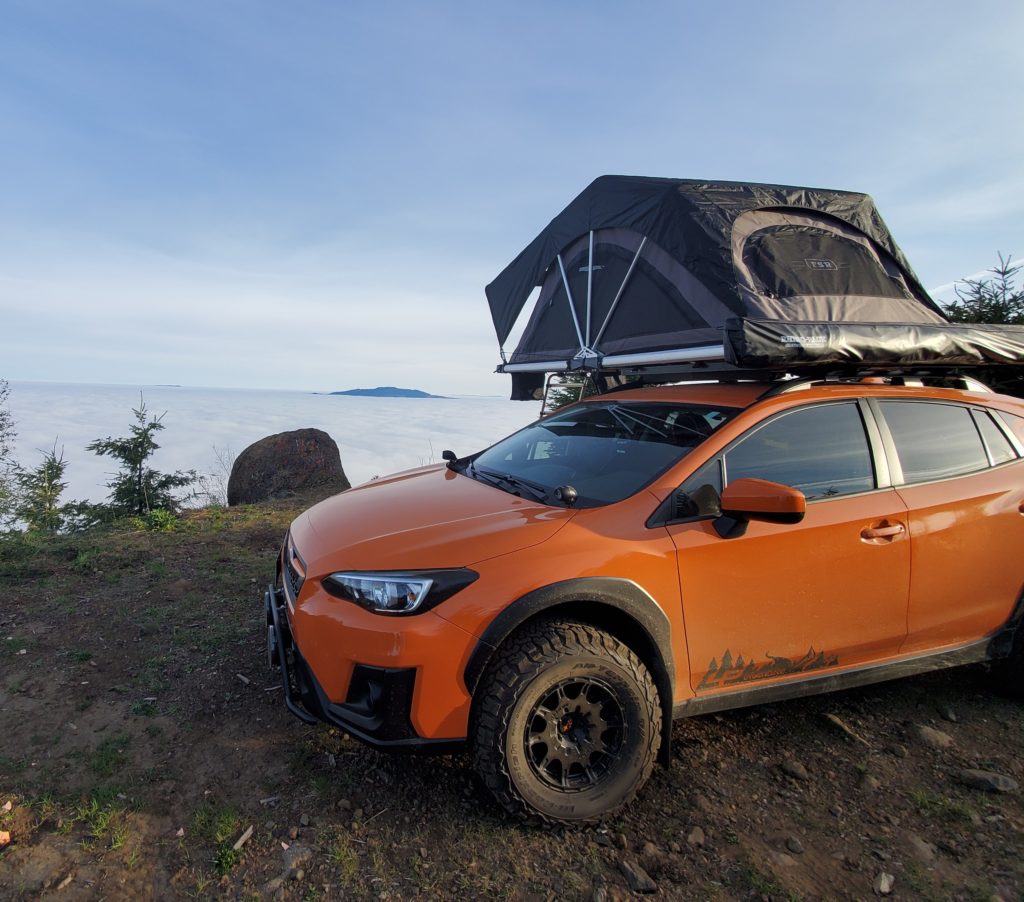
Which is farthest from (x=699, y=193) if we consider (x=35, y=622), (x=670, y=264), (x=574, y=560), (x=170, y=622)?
(x=35, y=622)

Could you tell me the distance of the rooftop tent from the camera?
11.9 ft

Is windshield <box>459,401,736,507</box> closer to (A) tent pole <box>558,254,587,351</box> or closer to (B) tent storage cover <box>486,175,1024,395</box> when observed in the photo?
(B) tent storage cover <box>486,175,1024,395</box>

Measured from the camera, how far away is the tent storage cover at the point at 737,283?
3.02 metres

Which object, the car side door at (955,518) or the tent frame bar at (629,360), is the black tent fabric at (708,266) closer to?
the tent frame bar at (629,360)

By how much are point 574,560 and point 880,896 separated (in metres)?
1.52

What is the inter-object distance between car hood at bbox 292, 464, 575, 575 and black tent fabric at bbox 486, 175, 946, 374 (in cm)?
130

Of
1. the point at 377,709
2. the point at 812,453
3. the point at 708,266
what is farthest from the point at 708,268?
the point at 377,709

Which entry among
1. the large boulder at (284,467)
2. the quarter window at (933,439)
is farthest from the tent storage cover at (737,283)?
the large boulder at (284,467)

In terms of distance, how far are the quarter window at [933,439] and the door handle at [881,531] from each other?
0.30 m

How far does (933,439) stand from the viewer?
322 cm

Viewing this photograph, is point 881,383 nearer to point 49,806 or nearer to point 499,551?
point 499,551

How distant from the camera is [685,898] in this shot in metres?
2.10

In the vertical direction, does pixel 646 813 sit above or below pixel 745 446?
below

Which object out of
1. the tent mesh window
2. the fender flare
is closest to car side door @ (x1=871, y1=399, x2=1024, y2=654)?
the tent mesh window
